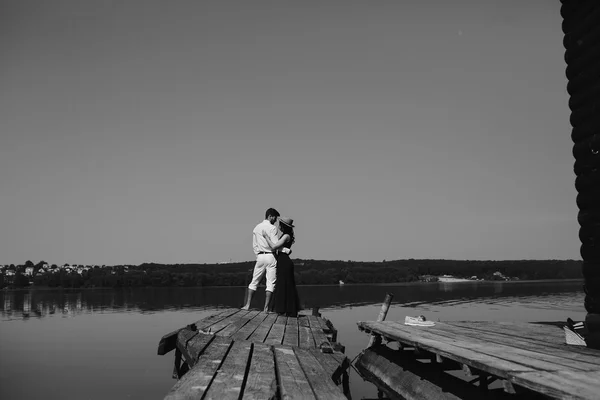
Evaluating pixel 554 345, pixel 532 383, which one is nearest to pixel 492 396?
pixel 554 345

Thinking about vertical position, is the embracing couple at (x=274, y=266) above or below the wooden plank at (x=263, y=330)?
above

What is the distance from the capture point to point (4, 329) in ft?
101

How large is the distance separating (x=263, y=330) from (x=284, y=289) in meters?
3.72

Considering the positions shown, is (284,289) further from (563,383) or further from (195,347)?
(563,383)

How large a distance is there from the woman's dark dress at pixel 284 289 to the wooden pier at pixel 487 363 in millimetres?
1990

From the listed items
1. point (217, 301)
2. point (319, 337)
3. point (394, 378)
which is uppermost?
point (319, 337)

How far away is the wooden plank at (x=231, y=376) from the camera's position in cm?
438

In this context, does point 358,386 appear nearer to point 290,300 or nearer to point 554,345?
point 290,300

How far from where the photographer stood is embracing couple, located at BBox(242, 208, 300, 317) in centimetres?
1297

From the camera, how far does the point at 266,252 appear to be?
43.1ft

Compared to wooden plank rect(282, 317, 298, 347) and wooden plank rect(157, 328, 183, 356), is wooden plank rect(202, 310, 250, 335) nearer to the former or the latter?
wooden plank rect(157, 328, 183, 356)

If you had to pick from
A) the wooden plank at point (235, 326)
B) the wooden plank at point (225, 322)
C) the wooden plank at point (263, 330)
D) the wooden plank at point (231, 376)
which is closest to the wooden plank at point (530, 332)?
the wooden plank at point (263, 330)

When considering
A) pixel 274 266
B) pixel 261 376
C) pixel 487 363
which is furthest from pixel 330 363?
→ pixel 274 266

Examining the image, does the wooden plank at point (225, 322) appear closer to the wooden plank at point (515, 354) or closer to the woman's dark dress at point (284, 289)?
the woman's dark dress at point (284, 289)
